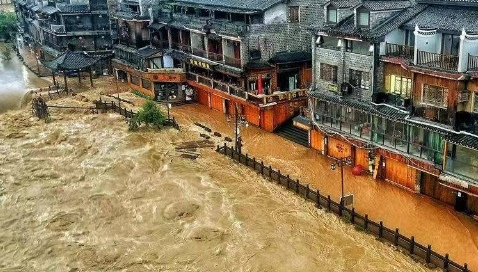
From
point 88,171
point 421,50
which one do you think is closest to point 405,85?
point 421,50

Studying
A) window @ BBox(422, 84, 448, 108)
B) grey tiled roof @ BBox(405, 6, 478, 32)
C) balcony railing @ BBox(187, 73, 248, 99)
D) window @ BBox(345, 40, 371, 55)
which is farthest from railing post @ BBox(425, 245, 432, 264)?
balcony railing @ BBox(187, 73, 248, 99)

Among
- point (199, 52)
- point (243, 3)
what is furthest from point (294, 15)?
point (199, 52)

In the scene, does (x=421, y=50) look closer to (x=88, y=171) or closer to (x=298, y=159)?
(x=298, y=159)

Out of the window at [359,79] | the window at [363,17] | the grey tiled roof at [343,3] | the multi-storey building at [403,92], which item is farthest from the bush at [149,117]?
the window at [363,17]

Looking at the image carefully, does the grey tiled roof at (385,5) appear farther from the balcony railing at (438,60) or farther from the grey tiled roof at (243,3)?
the grey tiled roof at (243,3)

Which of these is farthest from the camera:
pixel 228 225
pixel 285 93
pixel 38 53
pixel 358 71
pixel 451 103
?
pixel 38 53

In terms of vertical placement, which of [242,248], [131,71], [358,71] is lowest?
[242,248]

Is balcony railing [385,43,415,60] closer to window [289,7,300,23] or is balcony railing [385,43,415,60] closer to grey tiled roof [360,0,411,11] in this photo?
grey tiled roof [360,0,411,11]
